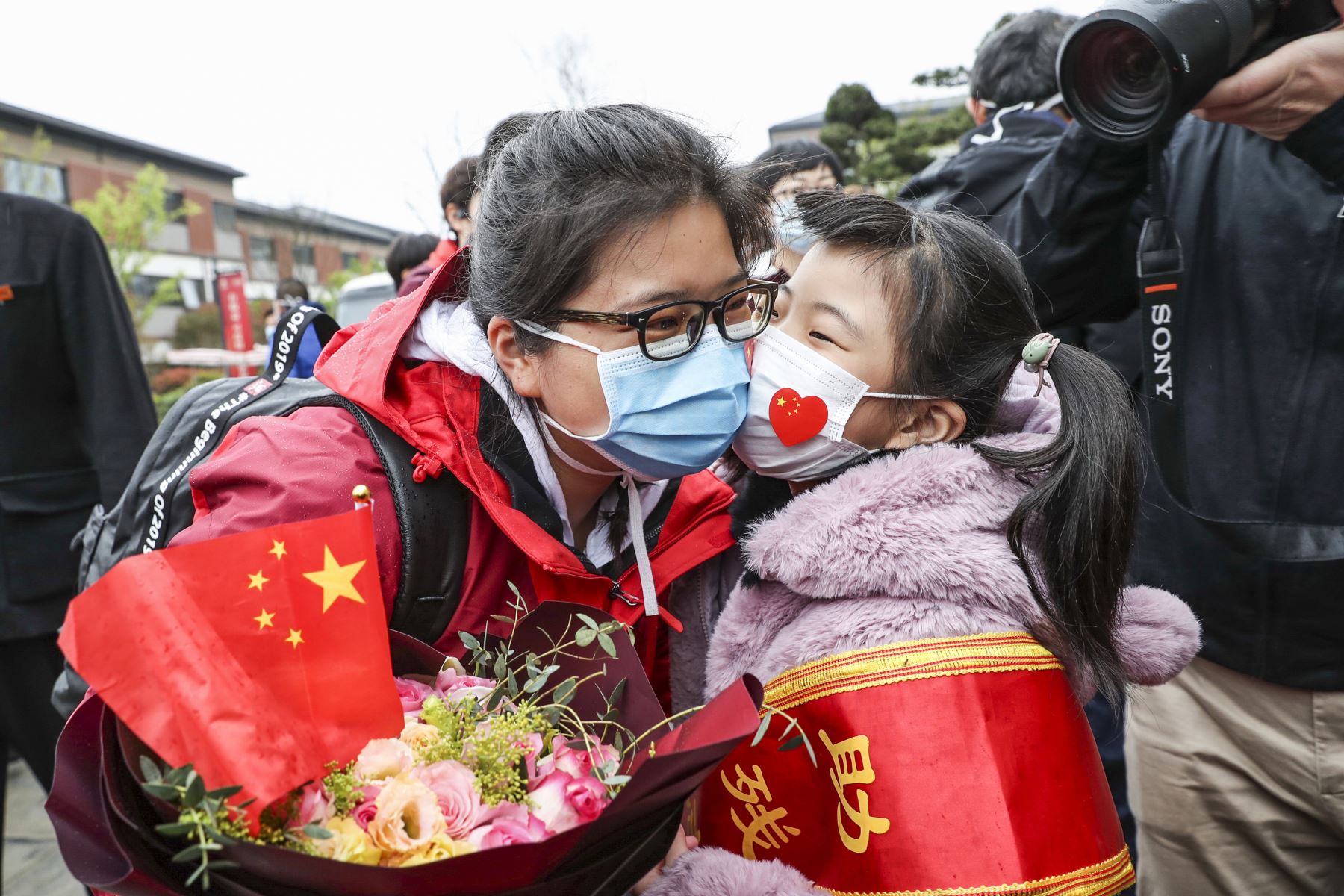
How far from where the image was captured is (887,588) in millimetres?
A: 1479

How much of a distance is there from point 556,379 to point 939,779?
87 centimetres

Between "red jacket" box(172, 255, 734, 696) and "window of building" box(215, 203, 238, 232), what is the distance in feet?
129

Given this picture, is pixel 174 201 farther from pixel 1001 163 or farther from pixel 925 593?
pixel 925 593

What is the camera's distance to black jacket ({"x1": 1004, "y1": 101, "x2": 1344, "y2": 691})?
6.00 ft

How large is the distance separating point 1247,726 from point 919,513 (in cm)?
104

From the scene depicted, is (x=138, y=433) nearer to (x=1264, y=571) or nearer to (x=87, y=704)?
(x=87, y=704)

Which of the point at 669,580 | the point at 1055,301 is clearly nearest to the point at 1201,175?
the point at 1055,301

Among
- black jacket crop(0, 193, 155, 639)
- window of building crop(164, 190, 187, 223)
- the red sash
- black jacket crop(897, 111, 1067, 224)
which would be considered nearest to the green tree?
window of building crop(164, 190, 187, 223)

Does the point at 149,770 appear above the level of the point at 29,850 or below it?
above

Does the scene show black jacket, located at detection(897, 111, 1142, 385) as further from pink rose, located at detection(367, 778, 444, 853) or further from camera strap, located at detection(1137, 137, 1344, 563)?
pink rose, located at detection(367, 778, 444, 853)

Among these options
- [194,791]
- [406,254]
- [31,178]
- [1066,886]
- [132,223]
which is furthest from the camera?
[132,223]

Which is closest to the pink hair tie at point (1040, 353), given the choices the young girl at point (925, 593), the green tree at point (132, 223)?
the young girl at point (925, 593)

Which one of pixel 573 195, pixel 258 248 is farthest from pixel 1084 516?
pixel 258 248

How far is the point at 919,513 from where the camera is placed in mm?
1521
